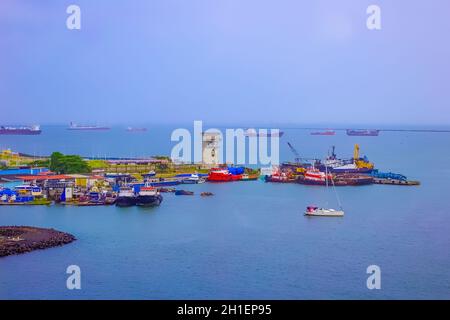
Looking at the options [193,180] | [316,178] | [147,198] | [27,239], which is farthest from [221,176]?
[27,239]

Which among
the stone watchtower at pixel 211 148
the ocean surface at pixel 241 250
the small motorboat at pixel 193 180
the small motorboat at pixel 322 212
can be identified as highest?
the stone watchtower at pixel 211 148

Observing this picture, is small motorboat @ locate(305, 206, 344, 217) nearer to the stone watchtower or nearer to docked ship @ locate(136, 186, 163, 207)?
docked ship @ locate(136, 186, 163, 207)

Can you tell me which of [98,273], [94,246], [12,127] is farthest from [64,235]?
[12,127]

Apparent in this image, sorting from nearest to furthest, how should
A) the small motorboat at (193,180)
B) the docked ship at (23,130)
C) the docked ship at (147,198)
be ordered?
the docked ship at (147,198) < the small motorboat at (193,180) < the docked ship at (23,130)

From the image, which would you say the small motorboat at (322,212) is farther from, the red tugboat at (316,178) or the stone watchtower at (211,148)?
the stone watchtower at (211,148)

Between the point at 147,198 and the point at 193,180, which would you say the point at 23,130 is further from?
the point at 147,198

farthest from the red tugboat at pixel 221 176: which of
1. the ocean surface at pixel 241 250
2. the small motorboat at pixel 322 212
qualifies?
the small motorboat at pixel 322 212

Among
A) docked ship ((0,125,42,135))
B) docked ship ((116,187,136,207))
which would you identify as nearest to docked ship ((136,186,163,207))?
docked ship ((116,187,136,207))
